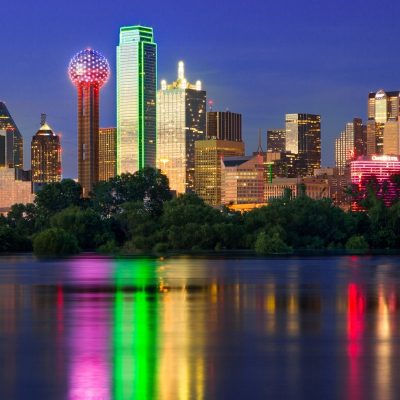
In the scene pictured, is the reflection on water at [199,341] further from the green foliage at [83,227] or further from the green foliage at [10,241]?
the green foliage at [83,227]

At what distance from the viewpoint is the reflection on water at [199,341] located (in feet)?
55.0

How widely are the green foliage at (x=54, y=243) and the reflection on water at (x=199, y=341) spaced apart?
159ft

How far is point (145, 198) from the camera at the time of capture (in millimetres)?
141500

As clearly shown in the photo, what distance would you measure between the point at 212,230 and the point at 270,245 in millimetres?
7849

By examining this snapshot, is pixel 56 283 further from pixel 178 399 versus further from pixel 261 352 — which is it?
pixel 178 399

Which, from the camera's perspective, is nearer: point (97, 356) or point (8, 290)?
point (97, 356)

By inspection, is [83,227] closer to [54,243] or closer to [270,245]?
[54,243]

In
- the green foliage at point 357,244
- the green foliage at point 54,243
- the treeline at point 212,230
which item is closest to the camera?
the green foliage at point 54,243

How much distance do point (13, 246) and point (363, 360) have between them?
81.0 m

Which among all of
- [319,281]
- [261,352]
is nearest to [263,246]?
[319,281]

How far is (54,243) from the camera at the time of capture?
90062 mm

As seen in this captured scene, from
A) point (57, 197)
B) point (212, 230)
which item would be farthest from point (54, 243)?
point (57, 197)

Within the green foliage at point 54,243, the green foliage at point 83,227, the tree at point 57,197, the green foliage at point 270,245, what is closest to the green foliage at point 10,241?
the green foliage at point 83,227

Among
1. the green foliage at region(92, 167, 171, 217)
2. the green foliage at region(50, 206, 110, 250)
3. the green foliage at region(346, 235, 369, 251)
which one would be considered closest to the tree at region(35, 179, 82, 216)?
the green foliage at region(92, 167, 171, 217)
